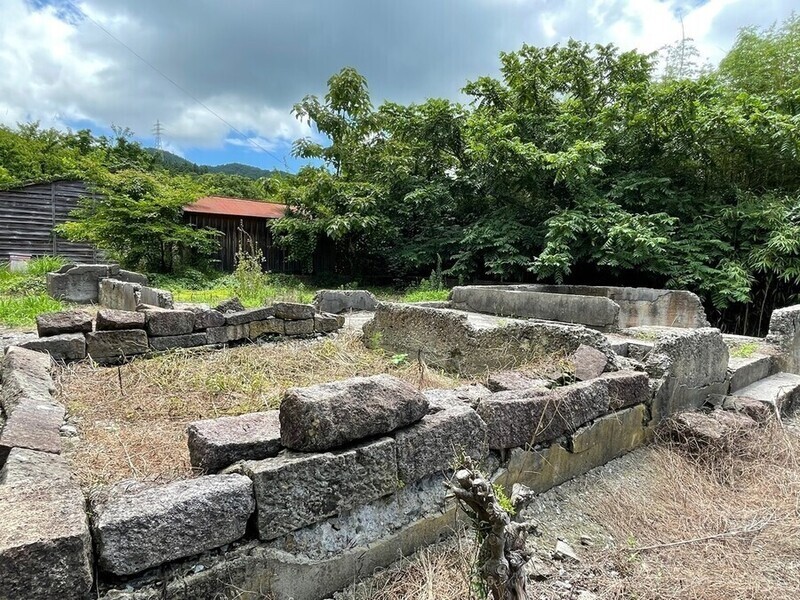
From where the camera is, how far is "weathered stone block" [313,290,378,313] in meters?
8.96

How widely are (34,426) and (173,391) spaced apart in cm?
143

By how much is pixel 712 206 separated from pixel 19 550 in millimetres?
11858

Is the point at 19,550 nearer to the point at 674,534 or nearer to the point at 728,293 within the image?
the point at 674,534

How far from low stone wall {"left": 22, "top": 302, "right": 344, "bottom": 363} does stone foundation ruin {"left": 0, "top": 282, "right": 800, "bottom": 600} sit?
3.48 ft

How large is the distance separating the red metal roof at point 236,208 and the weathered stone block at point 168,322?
11.5 meters

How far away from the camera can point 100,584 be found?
1393 mm

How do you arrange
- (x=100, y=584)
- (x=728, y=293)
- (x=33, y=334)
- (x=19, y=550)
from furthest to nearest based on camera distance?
(x=728, y=293) → (x=33, y=334) → (x=100, y=584) → (x=19, y=550)

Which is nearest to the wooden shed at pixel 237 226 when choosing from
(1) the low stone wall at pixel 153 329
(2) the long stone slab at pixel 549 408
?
(1) the low stone wall at pixel 153 329

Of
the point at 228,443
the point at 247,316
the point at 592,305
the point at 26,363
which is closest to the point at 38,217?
the point at 247,316

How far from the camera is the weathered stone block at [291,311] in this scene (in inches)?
231

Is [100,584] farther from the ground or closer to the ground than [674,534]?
farther from the ground

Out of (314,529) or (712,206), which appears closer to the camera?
(314,529)

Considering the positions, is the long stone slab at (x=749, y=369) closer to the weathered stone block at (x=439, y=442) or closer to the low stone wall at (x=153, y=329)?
the weathered stone block at (x=439, y=442)

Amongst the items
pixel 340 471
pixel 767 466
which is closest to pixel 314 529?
pixel 340 471
